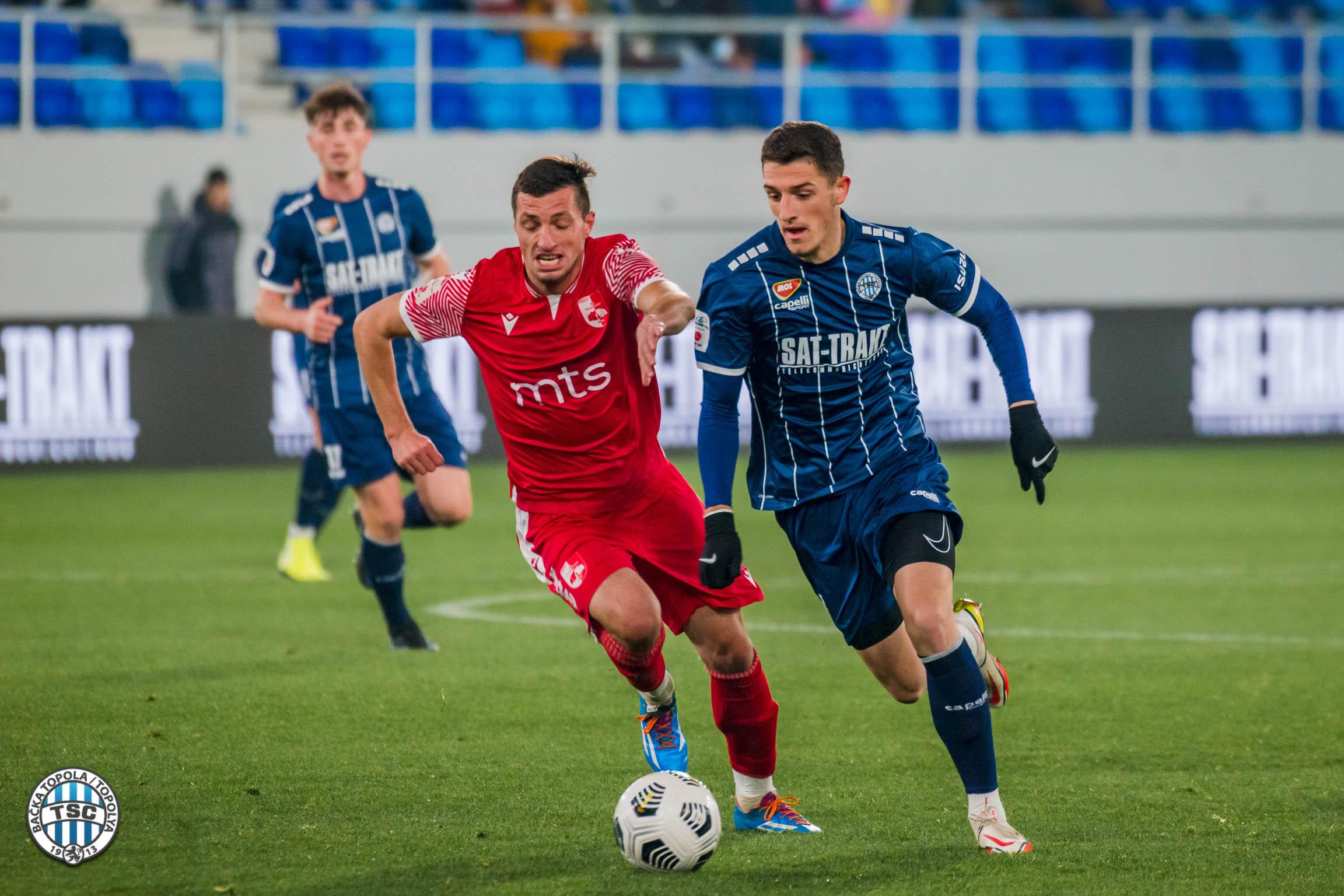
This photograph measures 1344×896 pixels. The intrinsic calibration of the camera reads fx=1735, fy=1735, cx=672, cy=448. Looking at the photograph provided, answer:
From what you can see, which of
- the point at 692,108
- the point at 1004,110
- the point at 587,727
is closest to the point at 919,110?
the point at 1004,110

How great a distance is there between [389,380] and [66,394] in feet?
31.6

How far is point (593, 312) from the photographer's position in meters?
4.96

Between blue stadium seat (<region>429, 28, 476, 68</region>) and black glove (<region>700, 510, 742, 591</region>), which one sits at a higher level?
blue stadium seat (<region>429, 28, 476, 68</region>)

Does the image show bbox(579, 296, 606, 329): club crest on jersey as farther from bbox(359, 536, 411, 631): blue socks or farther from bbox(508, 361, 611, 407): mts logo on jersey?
bbox(359, 536, 411, 631): blue socks

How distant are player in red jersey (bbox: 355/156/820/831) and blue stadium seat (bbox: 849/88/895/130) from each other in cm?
1454

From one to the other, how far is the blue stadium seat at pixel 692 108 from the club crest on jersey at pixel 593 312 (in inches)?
560

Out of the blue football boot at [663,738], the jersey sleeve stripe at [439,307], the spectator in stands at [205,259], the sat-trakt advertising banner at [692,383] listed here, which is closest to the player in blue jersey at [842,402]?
the blue football boot at [663,738]

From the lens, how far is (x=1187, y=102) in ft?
66.2

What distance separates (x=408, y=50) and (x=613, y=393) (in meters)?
14.2

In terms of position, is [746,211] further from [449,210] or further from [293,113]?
[293,113]

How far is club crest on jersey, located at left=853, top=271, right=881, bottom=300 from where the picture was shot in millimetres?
4848

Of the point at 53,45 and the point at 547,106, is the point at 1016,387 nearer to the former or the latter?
the point at 547,106

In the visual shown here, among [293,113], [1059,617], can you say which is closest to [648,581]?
[1059,617]

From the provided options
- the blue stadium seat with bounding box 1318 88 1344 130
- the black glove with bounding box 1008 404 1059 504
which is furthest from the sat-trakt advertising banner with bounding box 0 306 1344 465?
the black glove with bounding box 1008 404 1059 504
